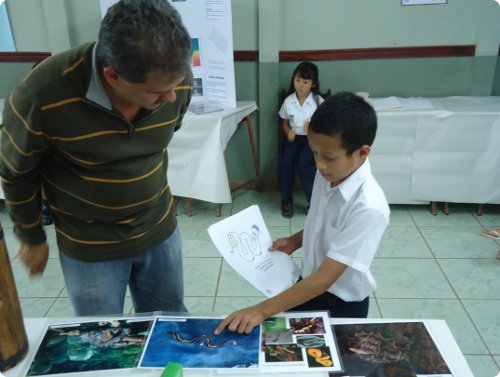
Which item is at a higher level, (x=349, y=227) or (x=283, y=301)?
(x=349, y=227)

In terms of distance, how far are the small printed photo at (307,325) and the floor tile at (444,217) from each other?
221 centimetres

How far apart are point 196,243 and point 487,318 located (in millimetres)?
1675

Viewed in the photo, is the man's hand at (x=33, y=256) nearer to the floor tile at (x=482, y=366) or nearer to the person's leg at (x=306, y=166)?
the floor tile at (x=482, y=366)

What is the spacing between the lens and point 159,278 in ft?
4.51

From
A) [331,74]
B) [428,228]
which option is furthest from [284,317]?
[331,74]

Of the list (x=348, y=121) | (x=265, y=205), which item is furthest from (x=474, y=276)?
(x=348, y=121)

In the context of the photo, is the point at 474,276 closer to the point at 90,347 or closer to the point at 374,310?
the point at 374,310

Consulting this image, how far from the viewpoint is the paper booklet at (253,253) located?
120cm

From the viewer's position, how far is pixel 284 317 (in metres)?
1.07

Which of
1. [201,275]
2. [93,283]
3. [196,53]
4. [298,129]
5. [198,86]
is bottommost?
[201,275]

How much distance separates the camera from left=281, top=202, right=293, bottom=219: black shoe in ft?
10.5

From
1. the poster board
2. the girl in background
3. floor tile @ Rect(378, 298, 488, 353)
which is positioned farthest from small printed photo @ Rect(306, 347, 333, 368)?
the poster board

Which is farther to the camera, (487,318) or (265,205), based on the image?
(265,205)

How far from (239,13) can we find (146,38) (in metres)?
2.67
